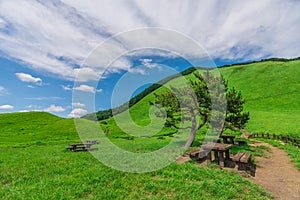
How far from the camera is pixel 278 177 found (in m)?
8.52

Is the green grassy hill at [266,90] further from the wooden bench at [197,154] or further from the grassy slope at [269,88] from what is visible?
the wooden bench at [197,154]

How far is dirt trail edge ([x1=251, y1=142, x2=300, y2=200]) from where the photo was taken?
6801 mm

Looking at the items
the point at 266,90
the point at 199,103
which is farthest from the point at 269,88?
the point at 199,103

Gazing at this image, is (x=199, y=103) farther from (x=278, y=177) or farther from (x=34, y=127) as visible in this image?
(x=34, y=127)

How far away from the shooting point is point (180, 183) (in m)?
6.66

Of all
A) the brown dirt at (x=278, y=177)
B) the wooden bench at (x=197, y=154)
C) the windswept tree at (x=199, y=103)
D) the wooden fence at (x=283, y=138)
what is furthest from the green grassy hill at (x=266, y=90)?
the brown dirt at (x=278, y=177)

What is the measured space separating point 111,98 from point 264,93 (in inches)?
2442

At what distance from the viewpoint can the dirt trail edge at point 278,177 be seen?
22.3 ft

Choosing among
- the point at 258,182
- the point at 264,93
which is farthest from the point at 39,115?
the point at 264,93

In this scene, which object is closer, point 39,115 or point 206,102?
point 206,102

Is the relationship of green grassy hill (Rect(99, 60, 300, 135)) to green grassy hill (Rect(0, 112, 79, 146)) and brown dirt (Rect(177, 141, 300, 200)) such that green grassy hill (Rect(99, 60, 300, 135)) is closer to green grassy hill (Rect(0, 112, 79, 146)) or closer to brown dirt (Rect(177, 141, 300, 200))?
green grassy hill (Rect(0, 112, 79, 146))

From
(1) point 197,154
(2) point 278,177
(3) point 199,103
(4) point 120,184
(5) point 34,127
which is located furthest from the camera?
(5) point 34,127

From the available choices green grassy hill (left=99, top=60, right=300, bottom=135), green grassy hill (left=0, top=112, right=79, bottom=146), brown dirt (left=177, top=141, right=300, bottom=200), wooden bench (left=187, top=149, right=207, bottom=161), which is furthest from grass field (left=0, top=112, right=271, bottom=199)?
green grassy hill (left=99, top=60, right=300, bottom=135)

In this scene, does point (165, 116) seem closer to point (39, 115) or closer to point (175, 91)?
point (175, 91)
